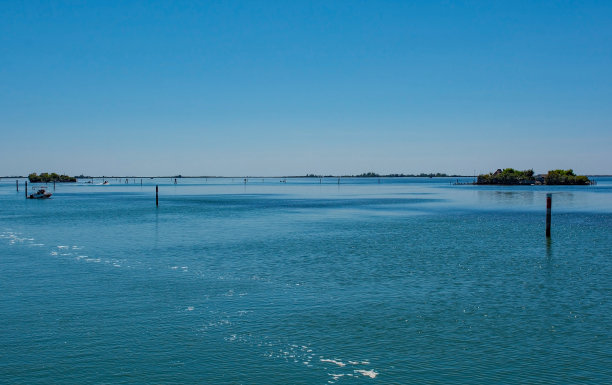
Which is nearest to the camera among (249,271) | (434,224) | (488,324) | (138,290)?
(488,324)

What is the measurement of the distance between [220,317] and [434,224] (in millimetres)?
42823

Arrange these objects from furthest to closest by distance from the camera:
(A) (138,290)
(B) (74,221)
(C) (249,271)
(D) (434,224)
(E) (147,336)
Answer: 1. (B) (74,221)
2. (D) (434,224)
3. (C) (249,271)
4. (A) (138,290)
5. (E) (147,336)

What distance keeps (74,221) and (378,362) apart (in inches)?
2249

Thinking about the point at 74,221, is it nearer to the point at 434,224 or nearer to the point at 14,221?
the point at 14,221

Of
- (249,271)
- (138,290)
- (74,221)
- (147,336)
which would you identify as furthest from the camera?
(74,221)

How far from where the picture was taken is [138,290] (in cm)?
2383

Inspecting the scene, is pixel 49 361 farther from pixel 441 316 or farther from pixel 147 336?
pixel 441 316

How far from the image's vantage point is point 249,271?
28.7 meters

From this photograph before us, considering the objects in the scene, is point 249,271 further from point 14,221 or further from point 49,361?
point 14,221

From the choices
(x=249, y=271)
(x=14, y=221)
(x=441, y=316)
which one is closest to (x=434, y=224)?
(x=249, y=271)

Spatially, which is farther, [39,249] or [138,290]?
[39,249]

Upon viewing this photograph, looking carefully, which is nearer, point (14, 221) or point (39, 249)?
point (39, 249)

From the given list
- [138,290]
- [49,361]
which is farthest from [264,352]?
[138,290]

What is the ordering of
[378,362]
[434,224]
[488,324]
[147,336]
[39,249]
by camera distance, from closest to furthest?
[378,362], [147,336], [488,324], [39,249], [434,224]
